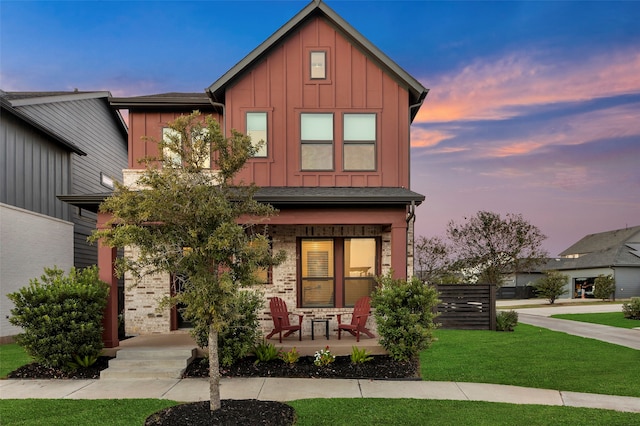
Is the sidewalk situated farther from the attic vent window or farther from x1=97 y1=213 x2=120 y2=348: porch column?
the attic vent window

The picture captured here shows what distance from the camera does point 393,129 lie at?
11.4m

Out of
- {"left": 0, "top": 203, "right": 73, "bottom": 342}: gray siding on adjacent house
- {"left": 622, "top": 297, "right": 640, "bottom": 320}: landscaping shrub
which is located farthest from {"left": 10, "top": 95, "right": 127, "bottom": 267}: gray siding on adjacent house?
→ {"left": 622, "top": 297, "right": 640, "bottom": 320}: landscaping shrub

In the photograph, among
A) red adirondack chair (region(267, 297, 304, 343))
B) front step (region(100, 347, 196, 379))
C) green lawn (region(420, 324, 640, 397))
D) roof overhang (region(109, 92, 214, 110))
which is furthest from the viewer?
roof overhang (region(109, 92, 214, 110))

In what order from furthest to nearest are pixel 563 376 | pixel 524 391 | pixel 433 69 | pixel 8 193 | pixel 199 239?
pixel 433 69 → pixel 8 193 → pixel 563 376 → pixel 524 391 → pixel 199 239

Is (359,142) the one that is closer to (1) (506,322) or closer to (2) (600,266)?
(1) (506,322)

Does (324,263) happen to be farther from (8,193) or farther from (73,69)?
(73,69)

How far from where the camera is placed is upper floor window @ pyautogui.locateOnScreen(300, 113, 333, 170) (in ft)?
37.2

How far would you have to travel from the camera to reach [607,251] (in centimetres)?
4038

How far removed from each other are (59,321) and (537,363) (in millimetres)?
9395

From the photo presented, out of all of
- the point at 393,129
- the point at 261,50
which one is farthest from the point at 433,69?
the point at 261,50

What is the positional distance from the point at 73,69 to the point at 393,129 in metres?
16.5

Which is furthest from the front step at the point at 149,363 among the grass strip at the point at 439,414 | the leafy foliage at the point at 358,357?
the leafy foliage at the point at 358,357

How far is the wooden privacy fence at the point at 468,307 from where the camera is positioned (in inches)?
559

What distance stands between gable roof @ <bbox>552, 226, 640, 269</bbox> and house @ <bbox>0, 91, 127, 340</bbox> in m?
38.5
